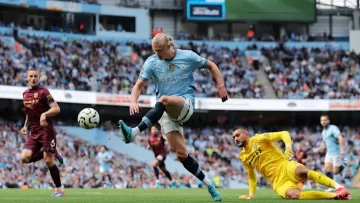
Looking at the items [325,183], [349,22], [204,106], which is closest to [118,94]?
[204,106]

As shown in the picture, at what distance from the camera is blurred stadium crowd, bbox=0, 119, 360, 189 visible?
32.6 metres

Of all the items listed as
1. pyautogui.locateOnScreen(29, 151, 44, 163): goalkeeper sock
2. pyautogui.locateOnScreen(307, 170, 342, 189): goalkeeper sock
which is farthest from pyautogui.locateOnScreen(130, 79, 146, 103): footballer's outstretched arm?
pyautogui.locateOnScreen(29, 151, 44, 163): goalkeeper sock

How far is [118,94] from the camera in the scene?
139ft

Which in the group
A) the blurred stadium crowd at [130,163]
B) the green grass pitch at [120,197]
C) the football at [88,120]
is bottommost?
the blurred stadium crowd at [130,163]

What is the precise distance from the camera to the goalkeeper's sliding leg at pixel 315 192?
11547mm

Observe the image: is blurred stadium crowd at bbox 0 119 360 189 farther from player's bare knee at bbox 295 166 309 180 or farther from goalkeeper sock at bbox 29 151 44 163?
player's bare knee at bbox 295 166 309 180

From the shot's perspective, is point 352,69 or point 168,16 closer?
point 352,69

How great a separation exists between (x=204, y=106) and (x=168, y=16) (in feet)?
37.9

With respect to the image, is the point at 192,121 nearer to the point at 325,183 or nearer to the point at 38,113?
the point at 38,113

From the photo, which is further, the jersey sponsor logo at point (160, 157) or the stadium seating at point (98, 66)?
the stadium seating at point (98, 66)

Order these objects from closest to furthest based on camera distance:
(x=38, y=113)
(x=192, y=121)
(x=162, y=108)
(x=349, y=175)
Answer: (x=162, y=108), (x=38, y=113), (x=349, y=175), (x=192, y=121)

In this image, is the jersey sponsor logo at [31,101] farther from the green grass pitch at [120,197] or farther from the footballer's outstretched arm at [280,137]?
the footballer's outstretched arm at [280,137]

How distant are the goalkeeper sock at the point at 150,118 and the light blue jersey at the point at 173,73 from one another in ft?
2.42

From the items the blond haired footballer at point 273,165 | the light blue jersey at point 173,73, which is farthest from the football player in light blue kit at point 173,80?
the blond haired footballer at point 273,165
